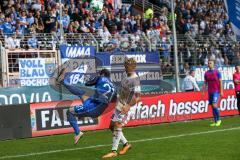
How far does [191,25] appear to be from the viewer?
3262 cm

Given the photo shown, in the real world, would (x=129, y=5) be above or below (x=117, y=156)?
above

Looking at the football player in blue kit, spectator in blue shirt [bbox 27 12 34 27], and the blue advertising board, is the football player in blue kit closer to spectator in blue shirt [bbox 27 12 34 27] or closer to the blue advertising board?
the blue advertising board

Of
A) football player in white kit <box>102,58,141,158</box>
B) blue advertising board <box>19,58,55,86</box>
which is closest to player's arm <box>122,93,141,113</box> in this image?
football player in white kit <box>102,58,141,158</box>

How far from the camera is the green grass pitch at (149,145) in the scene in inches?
462

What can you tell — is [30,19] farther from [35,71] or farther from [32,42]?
[35,71]

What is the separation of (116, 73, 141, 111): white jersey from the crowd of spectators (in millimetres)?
10988

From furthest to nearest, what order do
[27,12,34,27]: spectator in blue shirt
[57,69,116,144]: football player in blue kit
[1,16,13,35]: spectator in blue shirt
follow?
[27,12,34,27]: spectator in blue shirt, [1,16,13,35]: spectator in blue shirt, [57,69,116,144]: football player in blue kit

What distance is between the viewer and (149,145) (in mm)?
13617

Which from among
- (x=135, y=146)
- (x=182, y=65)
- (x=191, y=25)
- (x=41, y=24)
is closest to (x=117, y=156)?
(x=135, y=146)

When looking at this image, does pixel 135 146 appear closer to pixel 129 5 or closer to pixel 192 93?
pixel 192 93

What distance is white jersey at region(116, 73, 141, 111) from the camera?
11719mm

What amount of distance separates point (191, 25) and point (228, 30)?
130 inches

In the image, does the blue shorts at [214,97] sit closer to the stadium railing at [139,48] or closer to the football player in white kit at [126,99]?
the stadium railing at [139,48]

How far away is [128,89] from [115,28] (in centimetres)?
1589
